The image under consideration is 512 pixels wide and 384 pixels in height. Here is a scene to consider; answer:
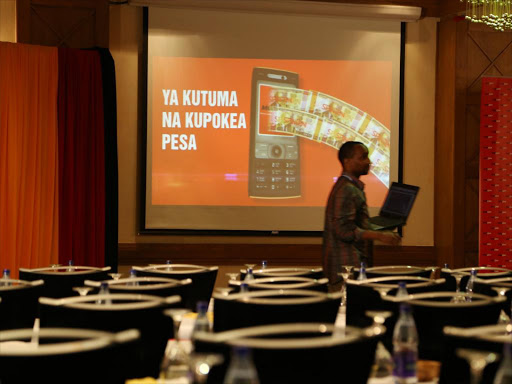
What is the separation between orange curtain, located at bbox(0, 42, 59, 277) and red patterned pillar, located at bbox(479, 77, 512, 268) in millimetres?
4652

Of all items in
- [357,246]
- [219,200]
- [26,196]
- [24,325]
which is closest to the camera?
[24,325]

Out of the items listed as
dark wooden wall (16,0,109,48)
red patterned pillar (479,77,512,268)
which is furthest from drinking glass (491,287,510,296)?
dark wooden wall (16,0,109,48)

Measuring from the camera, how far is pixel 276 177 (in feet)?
28.0

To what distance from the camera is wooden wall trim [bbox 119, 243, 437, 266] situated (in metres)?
8.27

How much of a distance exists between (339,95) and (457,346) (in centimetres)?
662

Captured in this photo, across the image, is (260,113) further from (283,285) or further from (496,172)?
(283,285)

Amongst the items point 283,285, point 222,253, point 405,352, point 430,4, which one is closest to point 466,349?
point 405,352

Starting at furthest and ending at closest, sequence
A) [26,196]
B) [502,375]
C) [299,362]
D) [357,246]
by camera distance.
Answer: [26,196] → [357,246] → [299,362] → [502,375]

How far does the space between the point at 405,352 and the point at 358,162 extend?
9.31 ft

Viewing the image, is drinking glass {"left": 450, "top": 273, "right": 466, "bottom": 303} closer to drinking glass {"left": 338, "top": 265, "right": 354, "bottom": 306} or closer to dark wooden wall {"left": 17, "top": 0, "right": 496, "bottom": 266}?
drinking glass {"left": 338, "top": 265, "right": 354, "bottom": 306}

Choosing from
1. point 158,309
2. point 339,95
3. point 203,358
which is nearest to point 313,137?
point 339,95

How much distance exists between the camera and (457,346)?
220cm

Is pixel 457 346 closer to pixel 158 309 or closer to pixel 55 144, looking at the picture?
pixel 158 309

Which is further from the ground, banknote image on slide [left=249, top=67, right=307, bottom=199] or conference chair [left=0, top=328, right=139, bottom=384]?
banknote image on slide [left=249, top=67, right=307, bottom=199]
